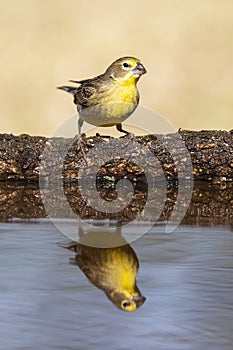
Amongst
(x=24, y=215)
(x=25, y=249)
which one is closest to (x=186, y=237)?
(x=25, y=249)

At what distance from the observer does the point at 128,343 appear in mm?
2086

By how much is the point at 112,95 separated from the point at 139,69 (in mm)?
243

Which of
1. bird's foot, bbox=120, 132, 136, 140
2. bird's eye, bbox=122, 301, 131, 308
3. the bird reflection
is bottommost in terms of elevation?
bird's eye, bbox=122, 301, 131, 308

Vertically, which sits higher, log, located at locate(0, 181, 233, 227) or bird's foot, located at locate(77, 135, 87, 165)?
bird's foot, located at locate(77, 135, 87, 165)

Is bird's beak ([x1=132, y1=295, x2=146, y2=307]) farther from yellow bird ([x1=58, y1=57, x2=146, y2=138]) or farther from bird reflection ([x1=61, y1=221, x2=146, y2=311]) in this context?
yellow bird ([x1=58, y1=57, x2=146, y2=138])

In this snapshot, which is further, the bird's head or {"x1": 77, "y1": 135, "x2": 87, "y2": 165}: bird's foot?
{"x1": 77, "y1": 135, "x2": 87, "y2": 165}: bird's foot

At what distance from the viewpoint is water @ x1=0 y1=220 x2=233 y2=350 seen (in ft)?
6.97

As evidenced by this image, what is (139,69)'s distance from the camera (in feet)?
18.7

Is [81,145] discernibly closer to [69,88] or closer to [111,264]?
[69,88]

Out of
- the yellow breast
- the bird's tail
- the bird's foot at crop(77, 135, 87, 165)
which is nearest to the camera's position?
the yellow breast

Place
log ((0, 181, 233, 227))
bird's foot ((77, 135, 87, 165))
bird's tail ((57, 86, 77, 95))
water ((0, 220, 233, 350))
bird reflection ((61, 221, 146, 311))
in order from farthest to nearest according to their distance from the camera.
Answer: bird's tail ((57, 86, 77, 95)), bird's foot ((77, 135, 87, 165)), log ((0, 181, 233, 227)), bird reflection ((61, 221, 146, 311)), water ((0, 220, 233, 350))

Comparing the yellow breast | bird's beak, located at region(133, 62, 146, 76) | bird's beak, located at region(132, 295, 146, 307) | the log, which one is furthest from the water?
bird's beak, located at region(133, 62, 146, 76)

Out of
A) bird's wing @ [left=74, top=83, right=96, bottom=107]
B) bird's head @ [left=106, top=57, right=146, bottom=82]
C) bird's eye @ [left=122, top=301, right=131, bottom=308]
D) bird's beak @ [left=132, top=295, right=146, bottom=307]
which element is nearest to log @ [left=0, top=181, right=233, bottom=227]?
bird's wing @ [left=74, top=83, right=96, bottom=107]

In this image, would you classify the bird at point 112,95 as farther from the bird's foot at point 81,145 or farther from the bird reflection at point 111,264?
the bird reflection at point 111,264
